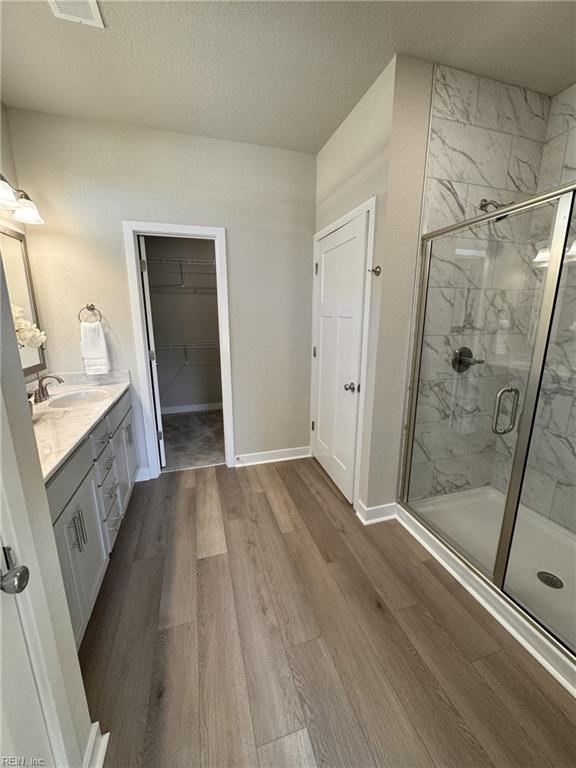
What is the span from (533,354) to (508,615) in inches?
49.1

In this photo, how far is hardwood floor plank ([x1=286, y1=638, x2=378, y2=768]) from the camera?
1009mm

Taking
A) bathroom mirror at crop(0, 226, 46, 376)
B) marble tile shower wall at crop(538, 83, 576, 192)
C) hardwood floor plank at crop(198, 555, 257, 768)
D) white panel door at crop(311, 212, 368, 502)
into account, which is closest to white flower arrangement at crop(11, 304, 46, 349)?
bathroom mirror at crop(0, 226, 46, 376)

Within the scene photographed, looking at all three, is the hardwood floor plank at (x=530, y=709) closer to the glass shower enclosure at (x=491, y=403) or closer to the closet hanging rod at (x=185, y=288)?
the glass shower enclosure at (x=491, y=403)

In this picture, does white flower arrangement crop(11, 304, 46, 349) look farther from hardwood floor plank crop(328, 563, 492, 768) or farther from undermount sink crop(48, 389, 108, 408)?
hardwood floor plank crop(328, 563, 492, 768)

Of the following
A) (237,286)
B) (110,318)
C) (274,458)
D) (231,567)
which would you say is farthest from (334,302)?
(231,567)

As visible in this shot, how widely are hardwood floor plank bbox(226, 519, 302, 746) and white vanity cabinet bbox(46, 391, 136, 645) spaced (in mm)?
691

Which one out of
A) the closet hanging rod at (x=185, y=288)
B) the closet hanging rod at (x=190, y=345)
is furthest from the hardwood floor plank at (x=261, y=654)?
the closet hanging rod at (x=185, y=288)

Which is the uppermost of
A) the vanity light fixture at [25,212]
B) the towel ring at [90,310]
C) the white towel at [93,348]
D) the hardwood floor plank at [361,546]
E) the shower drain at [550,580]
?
the vanity light fixture at [25,212]

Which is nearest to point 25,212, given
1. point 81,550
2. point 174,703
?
point 81,550

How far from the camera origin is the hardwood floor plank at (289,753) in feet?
3.24

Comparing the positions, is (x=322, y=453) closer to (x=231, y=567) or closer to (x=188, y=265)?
(x=231, y=567)

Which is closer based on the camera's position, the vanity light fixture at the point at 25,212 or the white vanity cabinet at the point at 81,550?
the white vanity cabinet at the point at 81,550

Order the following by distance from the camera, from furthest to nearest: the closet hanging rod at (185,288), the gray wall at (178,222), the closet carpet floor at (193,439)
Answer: the closet hanging rod at (185,288), the closet carpet floor at (193,439), the gray wall at (178,222)

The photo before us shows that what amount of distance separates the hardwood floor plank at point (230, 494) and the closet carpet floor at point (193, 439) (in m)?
0.24
